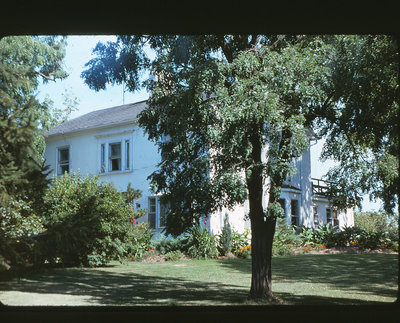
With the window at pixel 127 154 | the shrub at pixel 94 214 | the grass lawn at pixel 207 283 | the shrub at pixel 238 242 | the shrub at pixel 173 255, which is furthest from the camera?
the window at pixel 127 154

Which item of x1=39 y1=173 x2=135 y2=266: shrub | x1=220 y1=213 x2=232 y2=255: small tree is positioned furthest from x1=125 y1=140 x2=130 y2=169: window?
x1=220 y1=213 x2=232 y2=255: small tree

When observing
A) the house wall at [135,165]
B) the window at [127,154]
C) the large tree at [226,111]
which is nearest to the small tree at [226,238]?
the house wall at [135,165]

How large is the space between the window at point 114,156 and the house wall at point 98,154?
23cm

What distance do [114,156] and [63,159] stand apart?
4.88 ft

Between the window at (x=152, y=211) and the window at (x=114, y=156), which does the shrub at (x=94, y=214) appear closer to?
the window at (x=152, y=211)

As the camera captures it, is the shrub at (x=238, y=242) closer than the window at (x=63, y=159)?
Yes

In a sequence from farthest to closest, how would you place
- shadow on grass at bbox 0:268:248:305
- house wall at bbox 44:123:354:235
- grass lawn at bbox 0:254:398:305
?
house wall at bbox 44:123:354:235 < shadow on grass at bbox 0:268:248:305 < grass lawn at bbox 0:254:398:305

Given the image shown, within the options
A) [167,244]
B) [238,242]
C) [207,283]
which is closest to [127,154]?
[167,244]

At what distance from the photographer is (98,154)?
1262 centimetres

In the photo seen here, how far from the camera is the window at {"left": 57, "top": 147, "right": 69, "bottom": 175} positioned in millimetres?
12453

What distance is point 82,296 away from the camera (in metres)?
6.48

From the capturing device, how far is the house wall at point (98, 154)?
38.9 feet

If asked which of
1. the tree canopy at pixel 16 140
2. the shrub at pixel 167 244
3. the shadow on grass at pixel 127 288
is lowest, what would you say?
the shadow on grass at pixel 127 288

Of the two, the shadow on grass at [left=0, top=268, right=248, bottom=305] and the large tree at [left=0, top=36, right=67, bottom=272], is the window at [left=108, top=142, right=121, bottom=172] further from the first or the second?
the large tree at [left=0, top=36, right=67, bottom=272]
